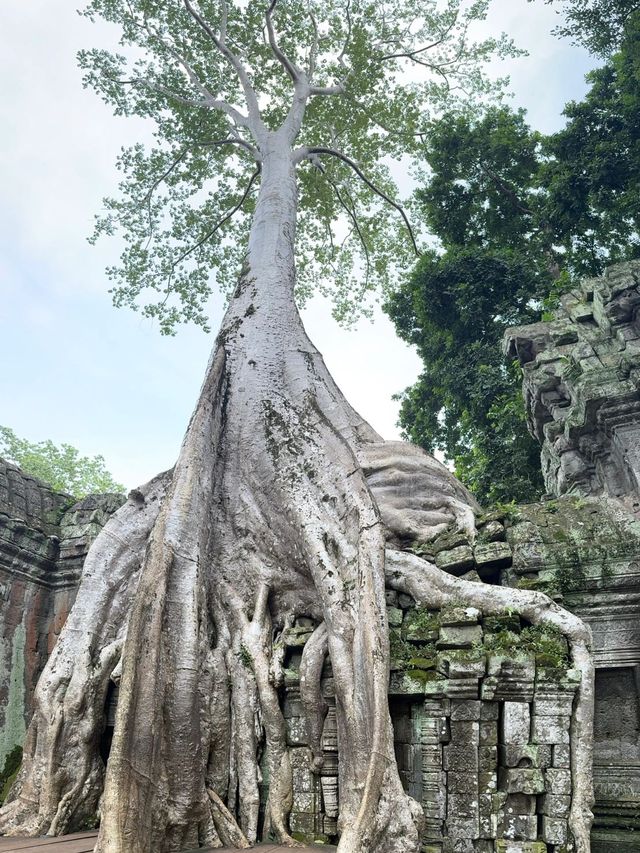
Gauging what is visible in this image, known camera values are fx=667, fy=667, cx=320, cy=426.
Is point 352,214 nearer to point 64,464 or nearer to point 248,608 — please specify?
point 248,608

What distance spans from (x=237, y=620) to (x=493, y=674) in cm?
132

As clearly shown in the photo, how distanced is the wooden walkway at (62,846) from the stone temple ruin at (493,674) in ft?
0.45

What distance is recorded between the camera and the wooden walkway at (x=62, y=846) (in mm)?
2600

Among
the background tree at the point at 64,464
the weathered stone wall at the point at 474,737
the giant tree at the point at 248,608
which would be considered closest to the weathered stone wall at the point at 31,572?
the giant tree at the point at 248,608

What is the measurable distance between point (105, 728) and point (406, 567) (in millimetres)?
1778

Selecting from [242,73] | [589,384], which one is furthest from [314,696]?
[242,73]

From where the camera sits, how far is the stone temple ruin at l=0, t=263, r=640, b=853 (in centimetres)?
261

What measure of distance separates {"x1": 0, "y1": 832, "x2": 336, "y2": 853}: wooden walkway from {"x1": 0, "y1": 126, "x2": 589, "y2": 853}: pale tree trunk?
89 millimetres

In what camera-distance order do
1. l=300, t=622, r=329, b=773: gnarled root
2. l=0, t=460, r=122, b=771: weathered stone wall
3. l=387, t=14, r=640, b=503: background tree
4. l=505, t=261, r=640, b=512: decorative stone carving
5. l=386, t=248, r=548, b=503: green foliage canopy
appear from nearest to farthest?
1. l=300, t=622, r=329, b=773: gnarled root
2. l=0, t=460, r=122, b=771: weathered stone wall
3. l=505, t=261, r=640, b=512: decorative stone carving
4. l=386, t=248, r=548, b=503: green foliage canopy
5. l=387, t=14, r=640, b=503: background tree

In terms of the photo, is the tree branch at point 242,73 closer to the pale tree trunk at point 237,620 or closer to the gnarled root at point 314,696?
the pale tree trunk at point 237,620

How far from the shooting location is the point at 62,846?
106 inches

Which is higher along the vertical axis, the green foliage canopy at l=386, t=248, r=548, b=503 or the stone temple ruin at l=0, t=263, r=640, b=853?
the green foliage canopy at l=386, t=248, r=548, b=503

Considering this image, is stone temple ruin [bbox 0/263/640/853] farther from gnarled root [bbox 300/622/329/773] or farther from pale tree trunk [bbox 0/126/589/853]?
pale tree trunk [bbox 0/126/589/853]

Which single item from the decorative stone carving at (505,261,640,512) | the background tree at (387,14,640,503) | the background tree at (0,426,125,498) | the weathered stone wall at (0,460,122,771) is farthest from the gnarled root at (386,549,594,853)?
the background tree at (0,426,125,498)
